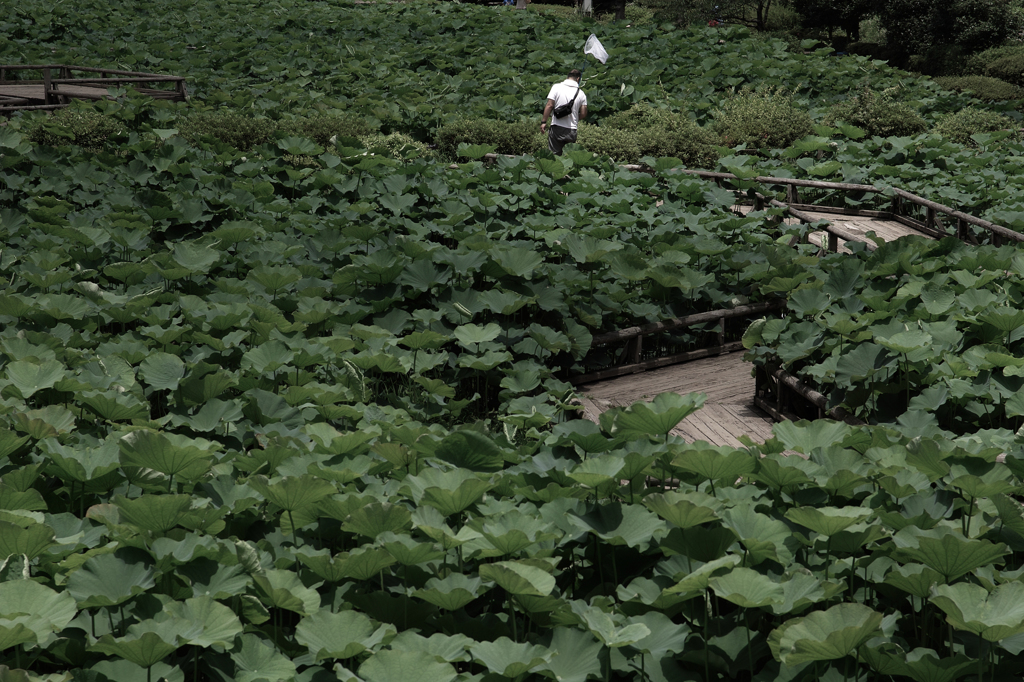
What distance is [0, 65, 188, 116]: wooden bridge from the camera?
1219 cm

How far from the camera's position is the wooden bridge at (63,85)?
12.2m

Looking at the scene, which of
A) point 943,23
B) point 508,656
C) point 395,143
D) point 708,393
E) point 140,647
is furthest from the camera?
point 943,23

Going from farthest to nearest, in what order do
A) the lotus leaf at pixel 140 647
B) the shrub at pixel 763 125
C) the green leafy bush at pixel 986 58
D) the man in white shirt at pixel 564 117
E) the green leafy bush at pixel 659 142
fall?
the green leafy bush at pixel 986 58 → the shrub at pixel 763 125 → the green leafy bush at pixel 659 142 → the man in white shirt at pixel 564 117 → the lotus leaf at pixel 140 647

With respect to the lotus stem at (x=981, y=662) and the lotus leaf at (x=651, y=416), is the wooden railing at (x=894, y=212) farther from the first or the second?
the lotus stem at (x=981, y=662)

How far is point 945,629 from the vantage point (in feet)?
7.55

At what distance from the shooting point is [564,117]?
10758mm

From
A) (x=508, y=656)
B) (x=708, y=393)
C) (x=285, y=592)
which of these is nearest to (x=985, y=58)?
(x=708, y=393)

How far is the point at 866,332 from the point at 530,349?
1961 millimetres

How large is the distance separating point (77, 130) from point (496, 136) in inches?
204

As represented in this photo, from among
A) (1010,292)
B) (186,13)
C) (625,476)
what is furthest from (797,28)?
(625,476)

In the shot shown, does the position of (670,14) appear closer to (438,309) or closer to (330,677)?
(438,309)

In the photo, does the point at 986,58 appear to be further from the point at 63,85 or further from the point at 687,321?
the point at 63,85

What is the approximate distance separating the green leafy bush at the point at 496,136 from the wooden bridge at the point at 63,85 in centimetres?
443

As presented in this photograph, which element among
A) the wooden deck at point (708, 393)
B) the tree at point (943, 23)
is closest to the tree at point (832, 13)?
the tree at point (943, 23)
